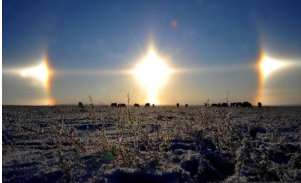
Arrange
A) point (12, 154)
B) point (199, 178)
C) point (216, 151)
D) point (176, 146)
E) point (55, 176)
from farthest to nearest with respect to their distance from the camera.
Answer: point (176, 146) → point (216, 151) → point (12, 154) → point (199, 178) → point (55, 176)

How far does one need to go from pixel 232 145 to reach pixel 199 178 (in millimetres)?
985

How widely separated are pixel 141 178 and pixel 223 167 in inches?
46.4

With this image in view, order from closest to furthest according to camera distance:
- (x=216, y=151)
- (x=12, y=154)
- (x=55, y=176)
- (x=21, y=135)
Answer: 1. (x=55, y=176)
2. (x=12, y=154)
3. (x=216, y=151)
4. (x=21, y=135)

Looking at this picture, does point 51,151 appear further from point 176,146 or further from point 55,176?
point 176,146

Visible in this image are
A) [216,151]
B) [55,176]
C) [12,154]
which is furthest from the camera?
[216,151]

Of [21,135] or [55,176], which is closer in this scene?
[55,176]

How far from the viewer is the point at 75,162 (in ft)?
12.0

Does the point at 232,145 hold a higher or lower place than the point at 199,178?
higher

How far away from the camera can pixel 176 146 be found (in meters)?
4.93

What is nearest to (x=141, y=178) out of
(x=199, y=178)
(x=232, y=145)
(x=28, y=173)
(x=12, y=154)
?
(x=199, y=178)

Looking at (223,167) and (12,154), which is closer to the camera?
(223,167)

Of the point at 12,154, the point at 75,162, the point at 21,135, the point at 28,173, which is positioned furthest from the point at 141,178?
the point at 21,135

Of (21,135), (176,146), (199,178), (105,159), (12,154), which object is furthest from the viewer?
(21,135)

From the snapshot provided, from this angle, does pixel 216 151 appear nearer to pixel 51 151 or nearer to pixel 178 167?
pixel 178 167
